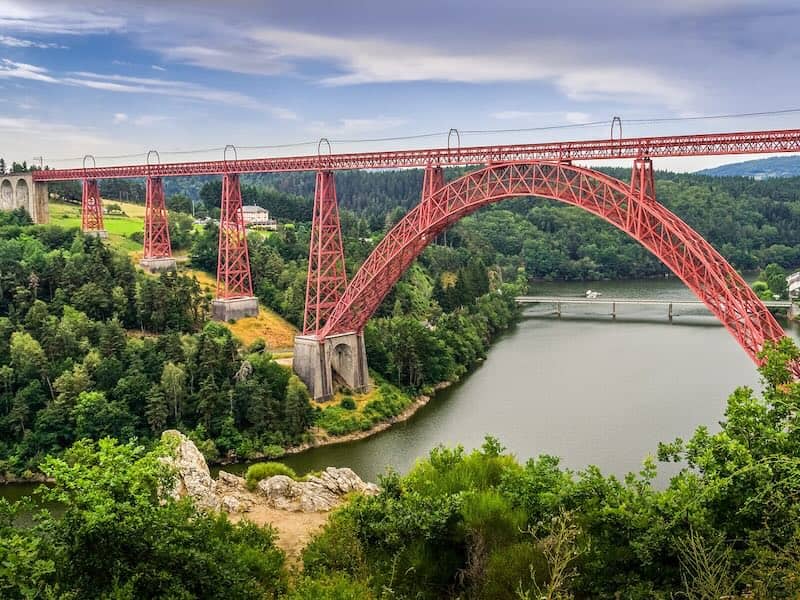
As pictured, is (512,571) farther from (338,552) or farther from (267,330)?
(267,330)

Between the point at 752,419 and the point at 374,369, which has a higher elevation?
the point at 752,419

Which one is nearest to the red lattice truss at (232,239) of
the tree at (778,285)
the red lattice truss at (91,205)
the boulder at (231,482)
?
the red lattice truss at (91,205)

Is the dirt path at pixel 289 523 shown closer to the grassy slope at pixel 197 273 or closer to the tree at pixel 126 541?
the tree at pixel 126 541

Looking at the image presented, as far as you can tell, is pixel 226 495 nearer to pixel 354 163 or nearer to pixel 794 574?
pixel 794 574

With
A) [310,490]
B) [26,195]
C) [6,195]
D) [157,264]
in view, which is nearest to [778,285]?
[157,264]

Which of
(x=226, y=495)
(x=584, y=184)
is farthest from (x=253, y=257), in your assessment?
(x=226, y=495)
